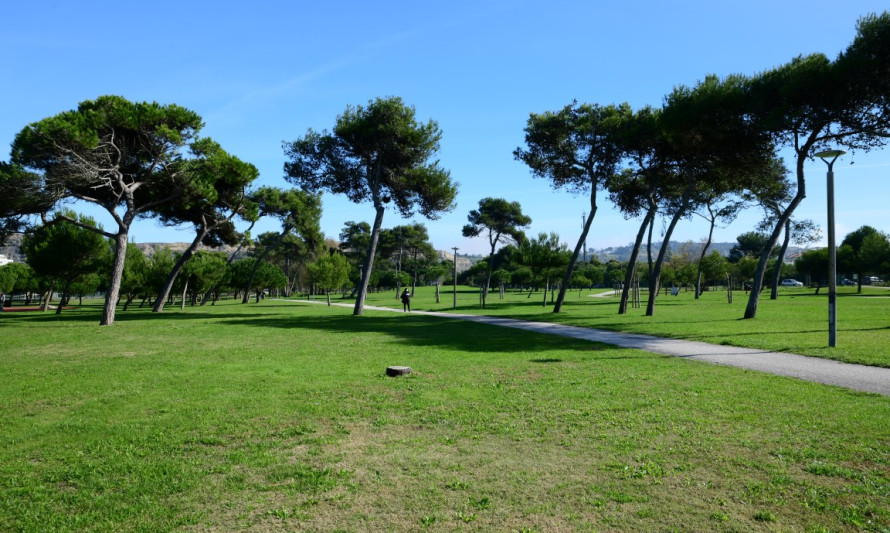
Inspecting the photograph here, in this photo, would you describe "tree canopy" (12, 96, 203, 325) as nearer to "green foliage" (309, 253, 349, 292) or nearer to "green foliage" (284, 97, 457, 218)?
"green foliage" (284, 97, 457, 218)

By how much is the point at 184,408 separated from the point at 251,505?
3653 mm

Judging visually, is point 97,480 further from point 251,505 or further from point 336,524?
point 336,524

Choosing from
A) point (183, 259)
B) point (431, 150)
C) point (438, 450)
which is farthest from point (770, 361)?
point (183, 259)

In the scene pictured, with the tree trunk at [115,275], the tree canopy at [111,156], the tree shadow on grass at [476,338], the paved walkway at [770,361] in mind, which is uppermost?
the tree canopy at [111,156]

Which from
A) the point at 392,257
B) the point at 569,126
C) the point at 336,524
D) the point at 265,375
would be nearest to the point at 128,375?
the point at 265,375

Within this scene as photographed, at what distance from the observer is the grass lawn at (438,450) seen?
12.6ft

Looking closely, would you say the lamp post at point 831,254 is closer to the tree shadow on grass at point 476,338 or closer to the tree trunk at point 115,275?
the tree shadow on grass at point 476,338

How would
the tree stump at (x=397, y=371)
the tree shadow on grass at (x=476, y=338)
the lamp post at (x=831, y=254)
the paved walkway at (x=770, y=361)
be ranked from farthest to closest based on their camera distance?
the tree shadow on grass at (x=476, y=338), the lamp post at (x=831, y=254), the tree stump at (x=397, y=371), the paved walkway at (x=770, y=361)

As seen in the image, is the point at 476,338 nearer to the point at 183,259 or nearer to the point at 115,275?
the point at 115,275

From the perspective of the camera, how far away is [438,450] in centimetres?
528

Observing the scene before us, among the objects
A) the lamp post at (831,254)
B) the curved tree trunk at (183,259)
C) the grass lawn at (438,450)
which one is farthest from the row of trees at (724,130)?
the curved tree trunk at (183,259)

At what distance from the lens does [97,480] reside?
176 inches

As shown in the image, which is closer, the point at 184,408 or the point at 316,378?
the point at 184,408

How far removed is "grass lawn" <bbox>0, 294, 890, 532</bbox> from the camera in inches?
151
